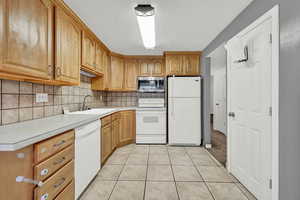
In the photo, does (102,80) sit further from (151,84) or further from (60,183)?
(60,183)

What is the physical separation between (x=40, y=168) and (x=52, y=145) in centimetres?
18

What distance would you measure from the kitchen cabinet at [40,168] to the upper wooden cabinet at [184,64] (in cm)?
301

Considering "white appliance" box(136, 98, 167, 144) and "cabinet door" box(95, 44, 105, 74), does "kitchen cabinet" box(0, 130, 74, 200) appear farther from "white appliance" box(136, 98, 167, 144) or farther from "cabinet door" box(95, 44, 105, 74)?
"white appliance" box(136, 98, 167, 144)

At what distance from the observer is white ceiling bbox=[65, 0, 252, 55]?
1867 millimetres

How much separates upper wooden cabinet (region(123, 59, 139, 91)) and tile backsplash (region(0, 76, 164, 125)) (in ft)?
3.10

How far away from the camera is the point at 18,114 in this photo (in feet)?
5.12

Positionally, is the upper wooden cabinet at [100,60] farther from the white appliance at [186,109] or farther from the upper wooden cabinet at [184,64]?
the white appliance at [186,109]

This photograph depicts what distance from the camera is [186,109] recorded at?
12.3 feet

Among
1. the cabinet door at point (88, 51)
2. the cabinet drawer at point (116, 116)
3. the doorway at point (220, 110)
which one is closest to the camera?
the cabinet door at point (88, 51)

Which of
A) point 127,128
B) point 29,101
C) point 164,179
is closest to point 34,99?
point 29,101

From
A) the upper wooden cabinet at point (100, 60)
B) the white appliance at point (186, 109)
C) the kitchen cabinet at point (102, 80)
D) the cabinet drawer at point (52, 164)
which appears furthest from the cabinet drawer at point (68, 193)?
the white appliance at point (186, 109)

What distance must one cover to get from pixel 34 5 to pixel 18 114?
1.08 meters

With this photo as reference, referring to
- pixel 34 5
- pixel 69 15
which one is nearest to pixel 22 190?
pixel 34 5

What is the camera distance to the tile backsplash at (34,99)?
1.44 metres
